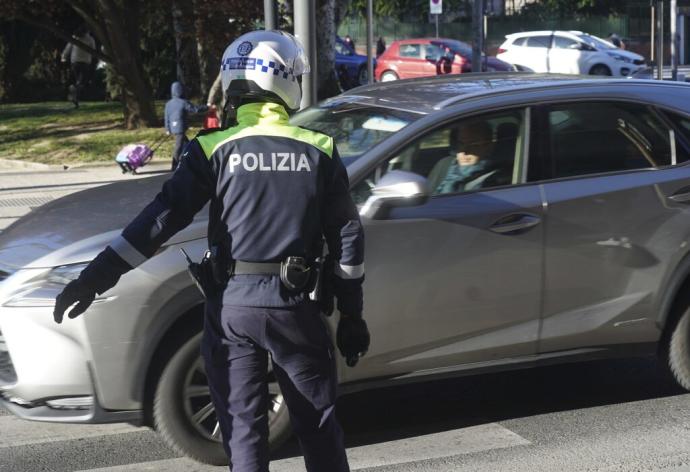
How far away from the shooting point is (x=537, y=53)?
36.2 m

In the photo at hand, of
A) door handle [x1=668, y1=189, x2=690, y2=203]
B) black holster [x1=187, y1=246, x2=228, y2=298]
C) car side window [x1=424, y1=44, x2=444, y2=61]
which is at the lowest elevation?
door handle [x1=668, y1=189, x2=690, y2=203]

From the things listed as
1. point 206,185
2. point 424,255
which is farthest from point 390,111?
point 206,185

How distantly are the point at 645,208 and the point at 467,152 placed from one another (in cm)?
91

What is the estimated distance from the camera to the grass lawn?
56.6 ft

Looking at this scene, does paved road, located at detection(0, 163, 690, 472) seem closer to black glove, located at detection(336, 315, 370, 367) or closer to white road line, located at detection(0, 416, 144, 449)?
white road line, located at detection(0, 416, 144, 449)

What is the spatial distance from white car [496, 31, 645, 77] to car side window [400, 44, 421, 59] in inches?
173

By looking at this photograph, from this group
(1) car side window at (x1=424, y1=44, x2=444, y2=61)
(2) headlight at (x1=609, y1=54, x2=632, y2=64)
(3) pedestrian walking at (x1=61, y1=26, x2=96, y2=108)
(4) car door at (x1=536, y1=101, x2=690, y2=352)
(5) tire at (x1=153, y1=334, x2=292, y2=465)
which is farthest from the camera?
(2) headlight at (x1=609, y1=54, x2=632, y2=64)

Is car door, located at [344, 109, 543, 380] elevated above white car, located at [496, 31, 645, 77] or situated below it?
below

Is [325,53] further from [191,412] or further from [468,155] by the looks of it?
[191,412]

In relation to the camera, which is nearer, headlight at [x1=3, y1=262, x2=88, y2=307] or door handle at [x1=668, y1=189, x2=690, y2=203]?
headlight at [x1=3, y1=262, x2=88, y2=307]

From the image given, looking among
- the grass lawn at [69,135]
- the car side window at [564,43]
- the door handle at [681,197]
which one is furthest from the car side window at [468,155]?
the car side window at [564,43]

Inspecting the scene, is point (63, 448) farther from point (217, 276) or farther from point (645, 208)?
point (645, 208)

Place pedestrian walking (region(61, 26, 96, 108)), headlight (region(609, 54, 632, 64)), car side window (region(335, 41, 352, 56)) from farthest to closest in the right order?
1. headlight (region(609, 54, 632, 64))
2. car side window (region(335, 41, 352, 56))
3. pedestrian walking (region(61, 26, 96, 108))

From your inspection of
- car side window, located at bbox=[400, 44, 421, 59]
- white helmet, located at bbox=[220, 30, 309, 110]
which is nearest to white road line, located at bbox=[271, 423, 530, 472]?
white helmet, located at bbox=[220, 30, 309, 110]
